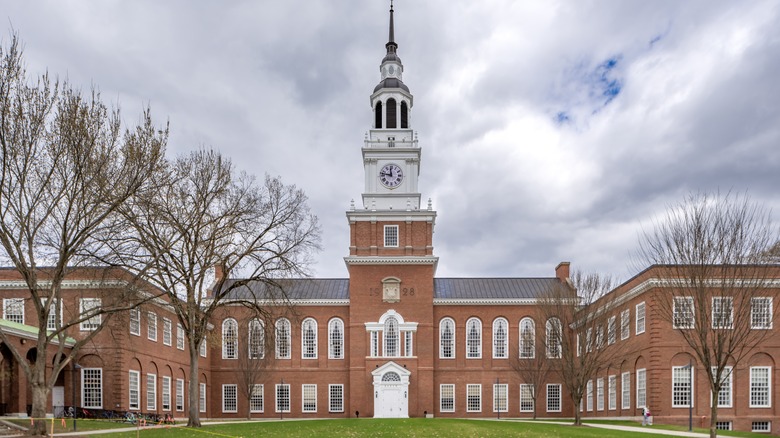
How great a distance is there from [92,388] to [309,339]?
1915 cm

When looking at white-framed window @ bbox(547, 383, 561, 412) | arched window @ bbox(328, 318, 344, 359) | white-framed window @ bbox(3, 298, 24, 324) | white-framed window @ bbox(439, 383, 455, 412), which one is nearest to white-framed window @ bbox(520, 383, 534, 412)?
white-framed window @ bbox(547, 383, 561, 412)

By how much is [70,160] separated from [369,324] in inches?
1236

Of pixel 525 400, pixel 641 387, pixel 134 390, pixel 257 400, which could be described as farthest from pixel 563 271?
pixel 134 390

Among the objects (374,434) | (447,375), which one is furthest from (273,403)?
(374,434)

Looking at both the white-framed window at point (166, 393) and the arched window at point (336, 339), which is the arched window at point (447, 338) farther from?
the white-framed window at point (166, 393)

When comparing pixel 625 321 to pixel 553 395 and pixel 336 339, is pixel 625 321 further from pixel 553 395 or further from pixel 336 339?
pixel 336 339

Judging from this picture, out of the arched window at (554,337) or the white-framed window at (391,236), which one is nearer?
the arched window at (554,337)

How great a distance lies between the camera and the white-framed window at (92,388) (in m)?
36.3

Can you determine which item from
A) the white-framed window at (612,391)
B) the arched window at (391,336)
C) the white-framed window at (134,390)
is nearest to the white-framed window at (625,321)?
the white-framed window at (612,391)

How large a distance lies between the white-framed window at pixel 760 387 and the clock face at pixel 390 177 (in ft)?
87.5

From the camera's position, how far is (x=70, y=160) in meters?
21.1

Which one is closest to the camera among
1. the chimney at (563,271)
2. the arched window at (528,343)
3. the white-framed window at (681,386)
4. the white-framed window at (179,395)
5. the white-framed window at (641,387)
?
the white-framed window at (681,386)

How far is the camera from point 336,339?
52625 mm

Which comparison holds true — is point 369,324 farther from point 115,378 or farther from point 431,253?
point 115,378
